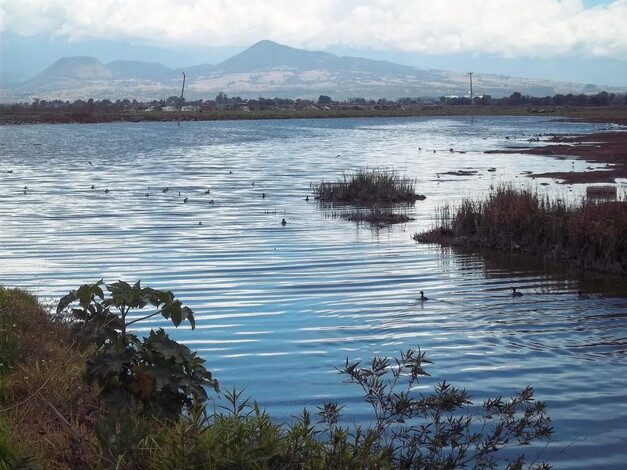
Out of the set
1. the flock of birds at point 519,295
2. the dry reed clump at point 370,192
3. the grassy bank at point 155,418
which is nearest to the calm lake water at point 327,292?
the flock of birds at point 519,295

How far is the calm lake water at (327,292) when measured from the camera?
9.45 metres

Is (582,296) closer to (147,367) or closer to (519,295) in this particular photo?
(519,295)

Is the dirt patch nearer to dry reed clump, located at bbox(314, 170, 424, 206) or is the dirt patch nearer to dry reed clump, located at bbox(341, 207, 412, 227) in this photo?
dry reed clump, located at bbox(314, 170, 424, 206)

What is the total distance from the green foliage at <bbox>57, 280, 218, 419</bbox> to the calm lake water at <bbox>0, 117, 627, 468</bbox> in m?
2.19

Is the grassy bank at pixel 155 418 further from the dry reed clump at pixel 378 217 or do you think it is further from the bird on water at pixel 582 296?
the dry reed clump at pixel 378 217

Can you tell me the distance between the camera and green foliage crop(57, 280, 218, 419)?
6.39 metres

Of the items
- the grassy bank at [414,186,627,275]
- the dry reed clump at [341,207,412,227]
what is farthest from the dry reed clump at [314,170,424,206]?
the grassy bank at [414,186,627,275]

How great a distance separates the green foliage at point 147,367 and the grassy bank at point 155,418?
0.01m

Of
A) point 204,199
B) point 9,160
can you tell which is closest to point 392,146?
point 9,160

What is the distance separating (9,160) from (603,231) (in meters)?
39.0

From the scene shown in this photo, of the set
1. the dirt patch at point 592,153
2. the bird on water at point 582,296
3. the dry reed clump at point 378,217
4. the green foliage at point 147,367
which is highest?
the dirt patch at point 592,153

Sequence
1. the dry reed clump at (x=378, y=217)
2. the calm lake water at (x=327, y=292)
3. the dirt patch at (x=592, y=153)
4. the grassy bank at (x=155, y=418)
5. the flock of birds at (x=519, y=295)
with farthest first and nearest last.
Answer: the dirt patch at (x=592, y=153) → the dry reed clump at (x=378, y=217) → the flock of birds at (x=519, y=295) → the calm lake water at (x=327, y=292) → the grassy bank at (x=155, y=418)

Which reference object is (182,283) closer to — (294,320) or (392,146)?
(294,320)

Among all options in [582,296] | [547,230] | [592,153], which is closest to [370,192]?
[547,230]
